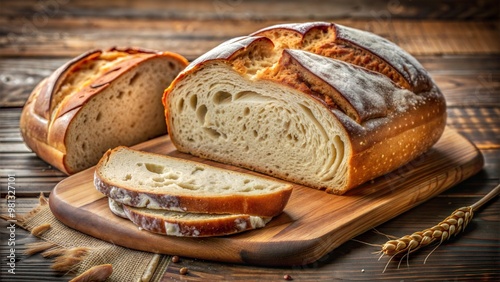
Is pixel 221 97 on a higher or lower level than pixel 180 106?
higher

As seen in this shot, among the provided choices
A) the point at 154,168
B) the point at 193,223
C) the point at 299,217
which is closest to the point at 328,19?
the point at 154,168

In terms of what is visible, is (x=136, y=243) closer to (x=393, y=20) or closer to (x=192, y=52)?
(x=192, y=52)

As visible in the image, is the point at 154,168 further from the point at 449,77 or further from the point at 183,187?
the point at 449,77

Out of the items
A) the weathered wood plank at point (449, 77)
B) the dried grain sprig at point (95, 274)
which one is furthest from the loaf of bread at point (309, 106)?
the weathered wood plank at point (449, 77)

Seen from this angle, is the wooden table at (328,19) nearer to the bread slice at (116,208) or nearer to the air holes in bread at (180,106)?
the bread slice at (116,208)

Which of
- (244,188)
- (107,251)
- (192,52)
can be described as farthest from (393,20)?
(107,251)

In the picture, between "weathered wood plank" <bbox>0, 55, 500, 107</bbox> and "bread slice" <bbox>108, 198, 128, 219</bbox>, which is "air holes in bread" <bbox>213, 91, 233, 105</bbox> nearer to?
"bread slice" <bbox>108, 198, 128, 219</bbox>
